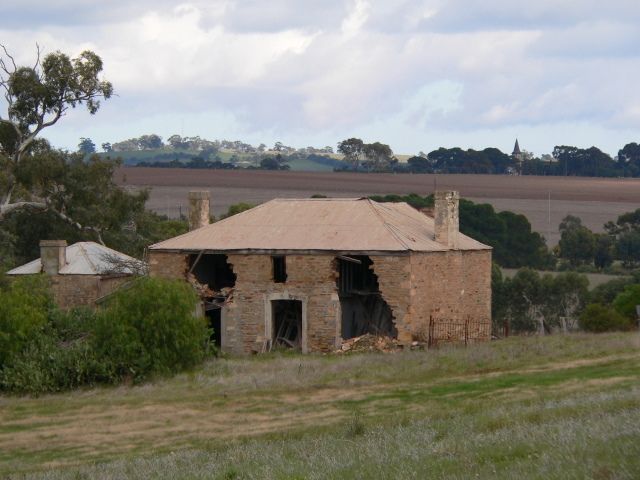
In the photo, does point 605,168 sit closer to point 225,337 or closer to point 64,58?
point 64,58

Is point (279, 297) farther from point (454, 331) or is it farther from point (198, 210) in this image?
point (198, 210)

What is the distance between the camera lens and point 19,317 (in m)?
34.7

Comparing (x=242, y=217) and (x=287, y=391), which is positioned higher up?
(x=242, y=217)

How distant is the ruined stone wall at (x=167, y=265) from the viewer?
37.7 meters

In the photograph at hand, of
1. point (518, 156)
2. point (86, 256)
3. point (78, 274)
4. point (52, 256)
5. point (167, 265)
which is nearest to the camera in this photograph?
point (167, 265)

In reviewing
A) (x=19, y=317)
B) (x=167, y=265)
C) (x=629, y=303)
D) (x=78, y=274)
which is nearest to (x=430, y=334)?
(x=167, y=265)

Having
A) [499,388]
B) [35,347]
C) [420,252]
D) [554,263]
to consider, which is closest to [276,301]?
[420,252]

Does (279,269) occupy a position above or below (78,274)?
above

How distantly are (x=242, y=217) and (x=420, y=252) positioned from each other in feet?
21.7

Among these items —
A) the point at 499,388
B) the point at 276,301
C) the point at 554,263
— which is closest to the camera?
the point at 499,388

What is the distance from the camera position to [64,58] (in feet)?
174

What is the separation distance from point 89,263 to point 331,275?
36.4 feet

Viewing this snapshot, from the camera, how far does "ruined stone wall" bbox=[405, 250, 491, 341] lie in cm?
3550

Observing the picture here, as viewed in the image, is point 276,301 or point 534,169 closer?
point 276,301
